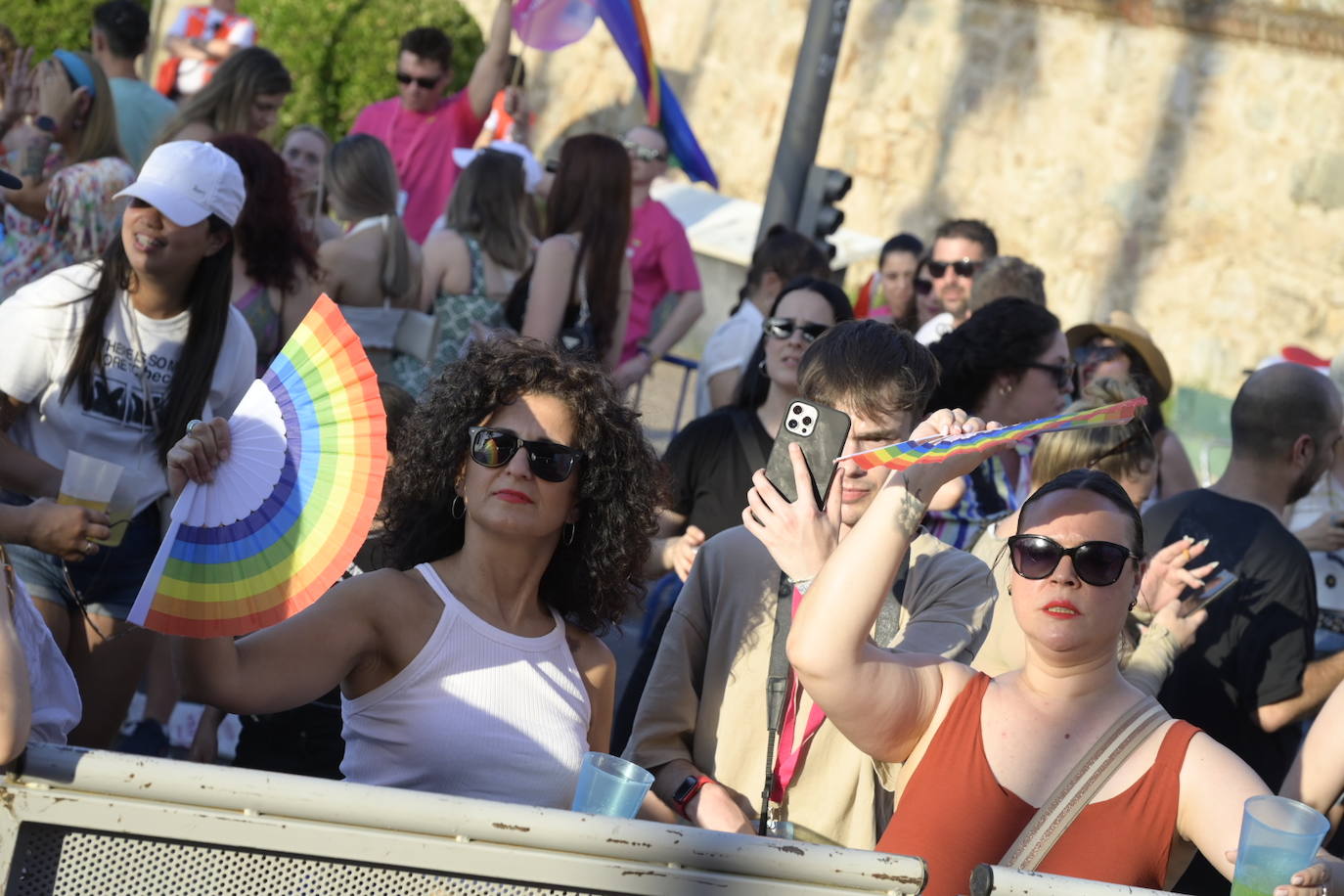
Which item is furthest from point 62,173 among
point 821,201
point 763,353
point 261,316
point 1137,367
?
point 821,201

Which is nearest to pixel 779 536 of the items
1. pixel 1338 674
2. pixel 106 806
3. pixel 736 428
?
pixel 106 806

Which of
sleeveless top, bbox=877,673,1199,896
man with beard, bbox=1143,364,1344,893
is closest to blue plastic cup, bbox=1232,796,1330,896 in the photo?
sleeveless top, bbox=877,673,1199,896

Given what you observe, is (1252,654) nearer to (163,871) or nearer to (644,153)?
(163,871)

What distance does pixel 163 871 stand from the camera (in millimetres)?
2016

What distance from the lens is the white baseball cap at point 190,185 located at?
404 cm

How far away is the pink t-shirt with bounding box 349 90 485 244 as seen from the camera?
8.38m

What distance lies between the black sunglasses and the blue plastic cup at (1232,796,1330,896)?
1.31 metres

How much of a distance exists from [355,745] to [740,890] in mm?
989

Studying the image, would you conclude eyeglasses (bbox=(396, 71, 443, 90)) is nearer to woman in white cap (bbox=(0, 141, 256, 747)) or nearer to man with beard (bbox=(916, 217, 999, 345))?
man with beard (bbox=(916, 217, 999, 345))

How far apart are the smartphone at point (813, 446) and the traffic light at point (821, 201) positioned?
223 inches

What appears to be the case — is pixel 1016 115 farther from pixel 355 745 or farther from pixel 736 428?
pixel 355 745

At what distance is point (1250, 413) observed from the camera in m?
4.57

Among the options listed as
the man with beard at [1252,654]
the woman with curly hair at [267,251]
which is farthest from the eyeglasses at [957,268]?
the woman with curly hair at [267,251]

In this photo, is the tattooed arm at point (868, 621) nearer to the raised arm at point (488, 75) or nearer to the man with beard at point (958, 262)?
the man with beard at point (958, 262)
